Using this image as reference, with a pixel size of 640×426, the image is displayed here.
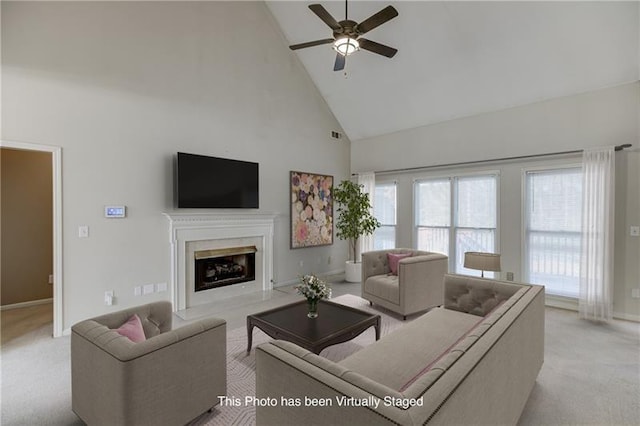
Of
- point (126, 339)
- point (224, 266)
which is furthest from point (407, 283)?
point (126, 339)

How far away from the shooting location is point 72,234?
A: 11.2 feet

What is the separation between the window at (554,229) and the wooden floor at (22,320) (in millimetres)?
6688

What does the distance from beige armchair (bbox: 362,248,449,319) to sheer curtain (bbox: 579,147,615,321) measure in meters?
1.81

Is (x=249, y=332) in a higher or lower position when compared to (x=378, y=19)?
lower

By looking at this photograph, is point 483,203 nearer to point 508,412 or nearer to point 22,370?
point 508,412

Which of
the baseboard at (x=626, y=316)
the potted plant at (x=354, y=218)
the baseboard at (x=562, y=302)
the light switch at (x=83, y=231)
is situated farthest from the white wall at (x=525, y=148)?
the light switch at (x=83, y=231)

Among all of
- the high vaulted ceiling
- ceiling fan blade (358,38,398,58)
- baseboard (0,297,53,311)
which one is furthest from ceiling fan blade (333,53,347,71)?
baseboard (0,297,53,311)

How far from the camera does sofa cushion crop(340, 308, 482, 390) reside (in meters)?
1.77

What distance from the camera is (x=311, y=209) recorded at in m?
6.04

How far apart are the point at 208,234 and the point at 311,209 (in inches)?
85.5

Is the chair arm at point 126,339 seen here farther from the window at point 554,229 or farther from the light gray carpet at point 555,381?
the window at point 554,229

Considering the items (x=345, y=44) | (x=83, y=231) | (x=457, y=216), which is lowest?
(x=83, y=231)

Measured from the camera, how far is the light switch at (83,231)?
3.46 metres

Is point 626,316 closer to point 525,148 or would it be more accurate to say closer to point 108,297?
point 525,148
